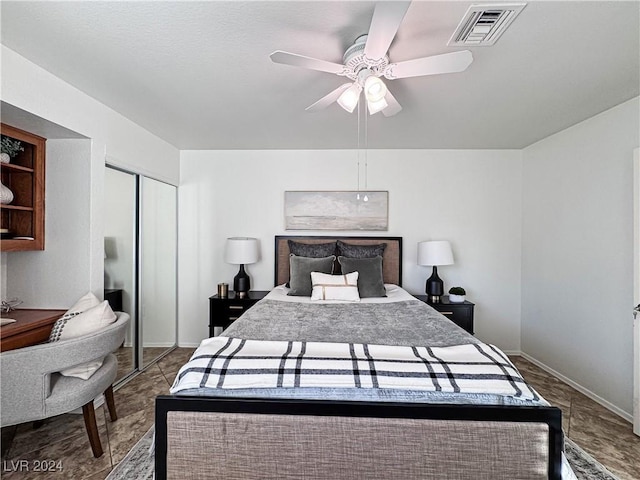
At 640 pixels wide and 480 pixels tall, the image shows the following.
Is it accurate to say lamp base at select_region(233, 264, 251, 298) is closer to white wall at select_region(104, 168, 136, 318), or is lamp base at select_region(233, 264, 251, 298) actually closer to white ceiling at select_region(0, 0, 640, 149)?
white wall at select_region(104, 168, 136, 318)

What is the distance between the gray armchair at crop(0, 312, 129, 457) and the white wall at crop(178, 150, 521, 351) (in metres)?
2.09

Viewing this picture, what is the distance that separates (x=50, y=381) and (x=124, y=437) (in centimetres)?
69

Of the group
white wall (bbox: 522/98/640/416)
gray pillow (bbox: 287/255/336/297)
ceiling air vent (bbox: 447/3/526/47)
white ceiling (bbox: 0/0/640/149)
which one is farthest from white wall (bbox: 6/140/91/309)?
white wall (bbox: 522/98/640/416)

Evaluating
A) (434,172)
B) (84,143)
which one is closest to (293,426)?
(84,143)

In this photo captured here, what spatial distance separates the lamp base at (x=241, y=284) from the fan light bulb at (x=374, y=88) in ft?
8.59

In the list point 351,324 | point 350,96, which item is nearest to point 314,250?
point 351,324

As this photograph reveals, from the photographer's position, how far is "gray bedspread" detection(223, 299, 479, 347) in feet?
6.39

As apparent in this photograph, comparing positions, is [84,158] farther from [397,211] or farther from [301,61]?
[397,211]

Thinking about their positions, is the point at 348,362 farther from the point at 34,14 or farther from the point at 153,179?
the point at 153,179

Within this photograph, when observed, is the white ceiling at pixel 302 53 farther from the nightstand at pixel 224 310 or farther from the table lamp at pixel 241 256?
the nightstand at pixel 224 310

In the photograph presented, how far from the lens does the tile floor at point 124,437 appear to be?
199cm

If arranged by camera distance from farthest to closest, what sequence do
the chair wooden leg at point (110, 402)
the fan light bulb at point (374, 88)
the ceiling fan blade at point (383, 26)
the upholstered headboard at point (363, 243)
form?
1. the upholstered headboard at point (363, 243)
2. the chair wooden leg at point (110, 402)
3. the fan light bulb at point (374, 88)
4. the ceiling fan blade at point (383, 26)

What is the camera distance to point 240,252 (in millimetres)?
3705

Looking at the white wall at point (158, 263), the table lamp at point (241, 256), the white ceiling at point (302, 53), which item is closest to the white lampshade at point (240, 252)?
the table lamp at point (241, 256)
